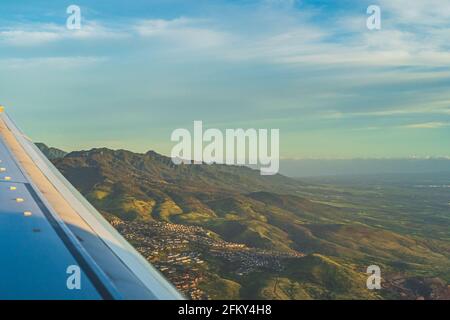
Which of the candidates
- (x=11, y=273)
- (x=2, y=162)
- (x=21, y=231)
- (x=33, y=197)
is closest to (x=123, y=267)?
(x=11, y=273)

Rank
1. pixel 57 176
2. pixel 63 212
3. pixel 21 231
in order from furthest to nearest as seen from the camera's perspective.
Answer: pixel 57 176 < pixel 63 212 < pixel 21 231

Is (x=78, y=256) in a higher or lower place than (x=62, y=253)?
lower
